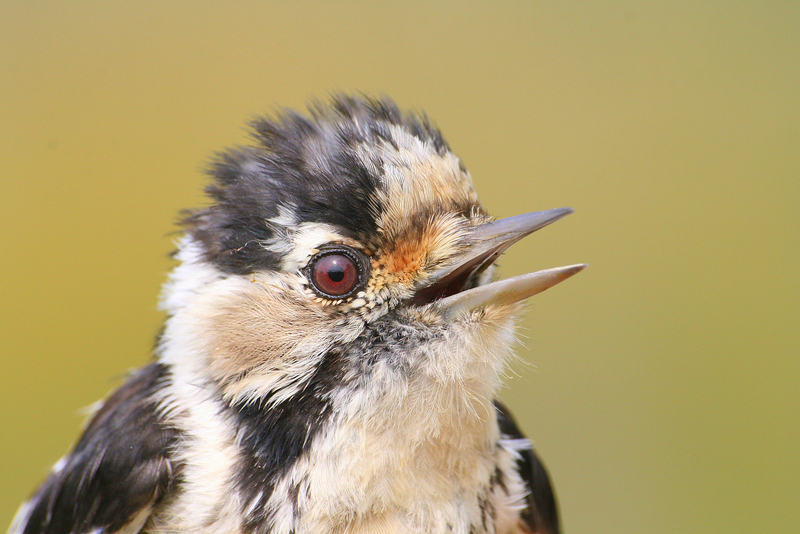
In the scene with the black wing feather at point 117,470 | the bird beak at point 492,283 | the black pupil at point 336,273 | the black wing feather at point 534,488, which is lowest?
the black wing feather at point 534,488

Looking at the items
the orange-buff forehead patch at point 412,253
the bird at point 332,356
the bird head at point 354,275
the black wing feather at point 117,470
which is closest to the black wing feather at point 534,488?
the bird at point 332,356

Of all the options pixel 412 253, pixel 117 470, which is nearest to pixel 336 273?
pixel 412 253

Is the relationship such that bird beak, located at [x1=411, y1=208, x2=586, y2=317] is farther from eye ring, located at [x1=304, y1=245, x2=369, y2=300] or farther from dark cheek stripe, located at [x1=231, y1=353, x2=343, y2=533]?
dark cheek stripe, located at [x1=231, y1=353, x2=343, y2=533]

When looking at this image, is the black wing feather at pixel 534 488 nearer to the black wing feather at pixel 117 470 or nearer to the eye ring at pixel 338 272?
the eye ring at pixel 338 272

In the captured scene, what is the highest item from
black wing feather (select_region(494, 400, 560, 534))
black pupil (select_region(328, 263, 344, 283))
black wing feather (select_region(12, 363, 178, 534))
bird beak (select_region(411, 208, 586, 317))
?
black pupil (select_region(328, 263, 344, 283))

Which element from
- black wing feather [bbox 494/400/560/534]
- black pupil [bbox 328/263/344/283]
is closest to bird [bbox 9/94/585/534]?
black pupil [bbox 328/263/344/283]

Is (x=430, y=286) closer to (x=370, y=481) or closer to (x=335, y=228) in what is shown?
(x=335, y=228)
